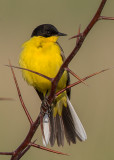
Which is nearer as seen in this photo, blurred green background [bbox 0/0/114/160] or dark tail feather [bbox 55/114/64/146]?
dark tail feather [bbox 55/114/64/146]

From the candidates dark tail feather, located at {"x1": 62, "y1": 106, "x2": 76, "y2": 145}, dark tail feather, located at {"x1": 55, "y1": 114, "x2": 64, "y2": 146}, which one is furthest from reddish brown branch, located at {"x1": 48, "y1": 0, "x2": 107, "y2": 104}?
dark tail feather, located at {"x1": 55, "y1": 114, "x2": 64, "y2": 146}

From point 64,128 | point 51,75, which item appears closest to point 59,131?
point 64,128

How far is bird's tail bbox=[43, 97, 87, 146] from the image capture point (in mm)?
2943

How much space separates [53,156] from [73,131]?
1.51 metres

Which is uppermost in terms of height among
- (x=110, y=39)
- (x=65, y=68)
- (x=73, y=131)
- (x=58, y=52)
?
(x=65, y=68)

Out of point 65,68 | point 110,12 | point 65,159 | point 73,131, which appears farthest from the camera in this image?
point 110,12

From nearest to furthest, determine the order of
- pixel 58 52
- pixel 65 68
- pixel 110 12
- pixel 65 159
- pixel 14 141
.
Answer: pixel 65 68 → pixel 58 52 → pixel 65 159 → pixel 14 141 → pixel 110 12

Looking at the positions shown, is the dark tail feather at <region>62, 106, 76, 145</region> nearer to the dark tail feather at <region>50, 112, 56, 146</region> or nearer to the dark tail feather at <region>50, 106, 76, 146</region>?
the dark tail feather at <region>50, 106, 76, 146</region>

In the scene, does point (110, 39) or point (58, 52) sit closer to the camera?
point (58, 52)

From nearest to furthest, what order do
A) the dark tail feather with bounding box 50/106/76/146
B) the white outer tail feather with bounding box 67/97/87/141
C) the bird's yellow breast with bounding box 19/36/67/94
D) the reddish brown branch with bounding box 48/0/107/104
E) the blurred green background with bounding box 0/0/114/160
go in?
the reddish brown branch with bounding box 48/0/107/104, the white outer tail feather with bounding box 67/97/87/141, the dark tail feather with bounding box 50/106/76/146, the bird's yellow breast with bounding box 19/36/67/94, the blurred green background with bounding box 0/0/114/160

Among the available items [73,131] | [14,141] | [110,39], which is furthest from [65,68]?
[110,39]

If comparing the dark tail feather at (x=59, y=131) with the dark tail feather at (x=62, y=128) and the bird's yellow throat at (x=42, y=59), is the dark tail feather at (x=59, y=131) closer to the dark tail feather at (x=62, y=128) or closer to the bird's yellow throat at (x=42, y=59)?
the dark tail feather at (x=62, y=128)

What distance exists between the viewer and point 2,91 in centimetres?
572

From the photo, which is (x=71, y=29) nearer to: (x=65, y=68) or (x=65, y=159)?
(x=65, y=159)
